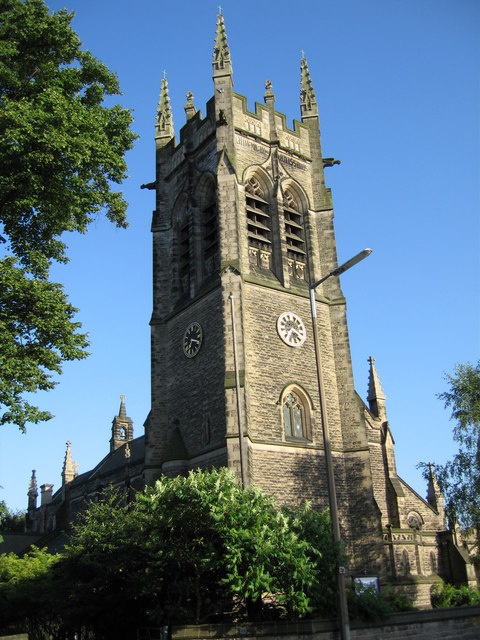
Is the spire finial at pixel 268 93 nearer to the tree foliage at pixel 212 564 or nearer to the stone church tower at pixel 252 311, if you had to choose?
the stone church tower at pixel 252 311

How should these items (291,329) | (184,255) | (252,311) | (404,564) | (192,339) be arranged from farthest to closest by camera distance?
(184,255) → (404,564) → (192,339) → (291,329) → (252,311)

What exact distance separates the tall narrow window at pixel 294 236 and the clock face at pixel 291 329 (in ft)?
7.05

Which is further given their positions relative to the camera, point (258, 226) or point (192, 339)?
point (258, 226)

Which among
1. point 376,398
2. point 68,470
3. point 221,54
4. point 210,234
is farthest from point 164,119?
point 68,470

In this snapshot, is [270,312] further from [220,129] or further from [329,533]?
[329,533]

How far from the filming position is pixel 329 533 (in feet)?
51.4

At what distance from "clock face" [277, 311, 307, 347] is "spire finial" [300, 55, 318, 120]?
1087 centimetres

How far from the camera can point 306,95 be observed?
105 ft

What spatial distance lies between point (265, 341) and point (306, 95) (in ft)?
44.3

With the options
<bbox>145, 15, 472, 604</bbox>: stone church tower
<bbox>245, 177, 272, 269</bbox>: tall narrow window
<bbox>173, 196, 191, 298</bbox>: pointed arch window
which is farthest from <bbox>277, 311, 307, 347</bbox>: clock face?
<bbox>173, 196, 191, 298</bbox>: pointed arch window

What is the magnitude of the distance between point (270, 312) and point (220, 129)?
26.0 ft

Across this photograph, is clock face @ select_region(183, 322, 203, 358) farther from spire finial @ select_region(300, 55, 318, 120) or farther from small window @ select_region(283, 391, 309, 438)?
spire finial @ select_region(300, 55, 318, 120)

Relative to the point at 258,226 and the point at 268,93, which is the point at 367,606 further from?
the point at 268,93

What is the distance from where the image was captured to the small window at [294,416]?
2417 cm
